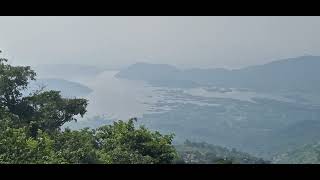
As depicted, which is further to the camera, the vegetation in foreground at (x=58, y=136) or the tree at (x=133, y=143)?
the tree at (x=133, y=143)

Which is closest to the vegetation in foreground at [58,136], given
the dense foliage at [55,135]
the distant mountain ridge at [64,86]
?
the dense foliage at [55,135]

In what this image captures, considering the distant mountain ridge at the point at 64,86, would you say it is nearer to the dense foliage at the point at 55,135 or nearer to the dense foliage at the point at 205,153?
the dense foliage at the point at 55,135

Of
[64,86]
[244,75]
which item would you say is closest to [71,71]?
[64,86]

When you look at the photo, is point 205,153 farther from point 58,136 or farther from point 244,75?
point 244,75

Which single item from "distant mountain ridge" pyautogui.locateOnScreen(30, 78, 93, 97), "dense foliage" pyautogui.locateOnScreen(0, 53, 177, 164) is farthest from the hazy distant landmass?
"dense foliage" pyautogui.locateOnScreen(0, 53, 177, 164)
